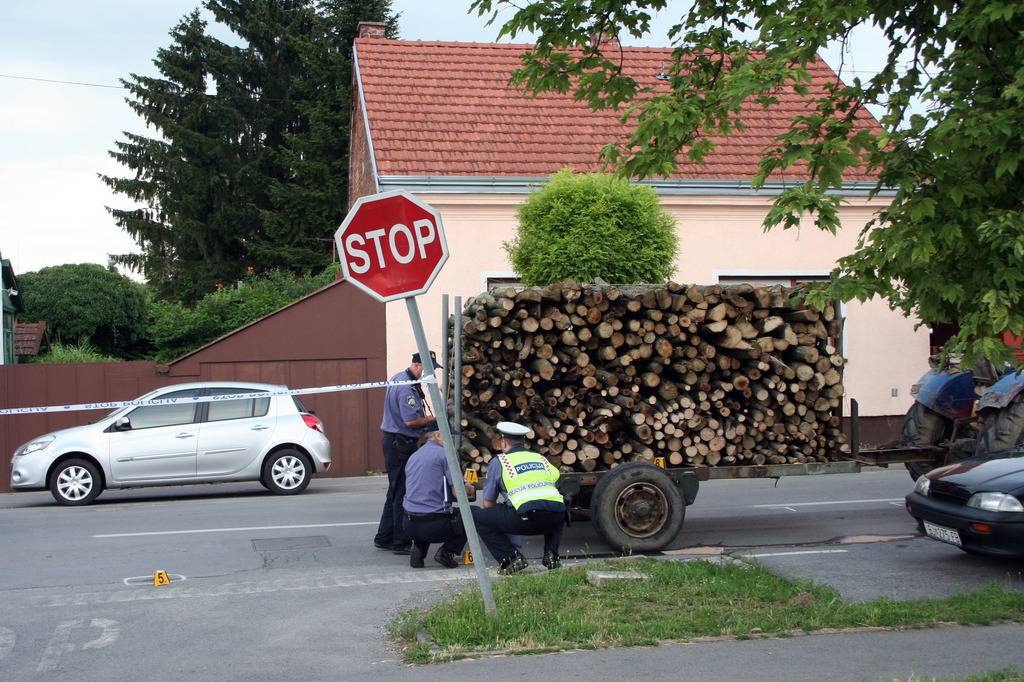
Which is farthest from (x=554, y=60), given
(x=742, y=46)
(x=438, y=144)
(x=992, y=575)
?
(x=438, y=144)

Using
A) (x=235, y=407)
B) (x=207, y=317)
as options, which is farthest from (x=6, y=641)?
(x=207, y=317)

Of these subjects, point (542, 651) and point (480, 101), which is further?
point (480, 101)

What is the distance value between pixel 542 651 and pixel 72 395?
44.3ft

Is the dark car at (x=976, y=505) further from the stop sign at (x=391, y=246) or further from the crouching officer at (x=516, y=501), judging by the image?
the stop sign at (x=391, y=246)

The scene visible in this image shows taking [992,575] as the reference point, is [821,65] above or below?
above

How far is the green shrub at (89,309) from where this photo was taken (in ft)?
92.8

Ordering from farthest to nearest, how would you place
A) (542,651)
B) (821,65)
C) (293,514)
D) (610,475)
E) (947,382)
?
(821,65), (293,514), (947,382), (610,475), (542,651)

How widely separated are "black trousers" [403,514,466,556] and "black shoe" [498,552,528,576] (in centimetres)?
52

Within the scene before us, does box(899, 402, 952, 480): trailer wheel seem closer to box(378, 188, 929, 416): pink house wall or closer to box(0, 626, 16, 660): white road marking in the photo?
box(378, 188, 929, 416): pink house wall

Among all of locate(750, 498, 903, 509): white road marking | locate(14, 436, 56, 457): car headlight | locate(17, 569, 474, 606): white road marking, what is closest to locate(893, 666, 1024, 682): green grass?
locate(17, 569, 474, 606): white road marking

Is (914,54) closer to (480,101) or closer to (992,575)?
(992,575)

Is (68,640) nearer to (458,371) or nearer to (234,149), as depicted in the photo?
(458,371)

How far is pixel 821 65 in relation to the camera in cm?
2197

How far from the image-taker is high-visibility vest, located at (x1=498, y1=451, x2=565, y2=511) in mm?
8562
